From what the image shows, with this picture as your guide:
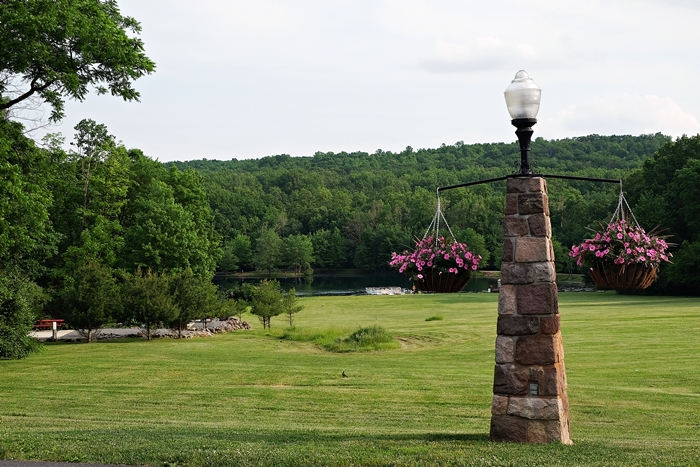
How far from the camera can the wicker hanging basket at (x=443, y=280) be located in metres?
9.91

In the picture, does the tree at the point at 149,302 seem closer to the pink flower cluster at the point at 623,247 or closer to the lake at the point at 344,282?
the pink flower cluster at the point at 623,247

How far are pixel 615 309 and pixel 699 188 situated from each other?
16976 mm

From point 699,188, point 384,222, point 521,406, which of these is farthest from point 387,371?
point 384,222

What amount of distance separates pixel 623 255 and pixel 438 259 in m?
2.26

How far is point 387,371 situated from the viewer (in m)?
21.5

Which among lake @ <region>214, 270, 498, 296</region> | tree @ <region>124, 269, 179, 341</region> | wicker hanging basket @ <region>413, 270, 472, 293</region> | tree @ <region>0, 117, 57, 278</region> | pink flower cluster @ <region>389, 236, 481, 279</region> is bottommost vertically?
lake @ <region>214, 270, 498, 296</region>

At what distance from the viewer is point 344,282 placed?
313 feet

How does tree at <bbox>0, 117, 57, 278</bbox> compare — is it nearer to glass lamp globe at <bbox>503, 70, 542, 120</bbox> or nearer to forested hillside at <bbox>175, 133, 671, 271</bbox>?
glass lamp globe at <bbox>503, 70, 542, 120</bbox>

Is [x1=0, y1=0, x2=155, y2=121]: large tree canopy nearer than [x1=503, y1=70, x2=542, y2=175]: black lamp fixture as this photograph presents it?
No

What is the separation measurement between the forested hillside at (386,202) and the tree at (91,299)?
164ft

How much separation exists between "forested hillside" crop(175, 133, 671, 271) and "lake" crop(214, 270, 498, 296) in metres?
2.37

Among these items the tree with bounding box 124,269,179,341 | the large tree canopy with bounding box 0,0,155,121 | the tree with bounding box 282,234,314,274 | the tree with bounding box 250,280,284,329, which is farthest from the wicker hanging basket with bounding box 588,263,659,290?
the tree with bounding box 282,234,314,274

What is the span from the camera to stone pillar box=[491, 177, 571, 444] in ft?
28.4

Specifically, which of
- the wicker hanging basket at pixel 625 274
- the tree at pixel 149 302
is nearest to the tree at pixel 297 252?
the tree at pixel 149 302
